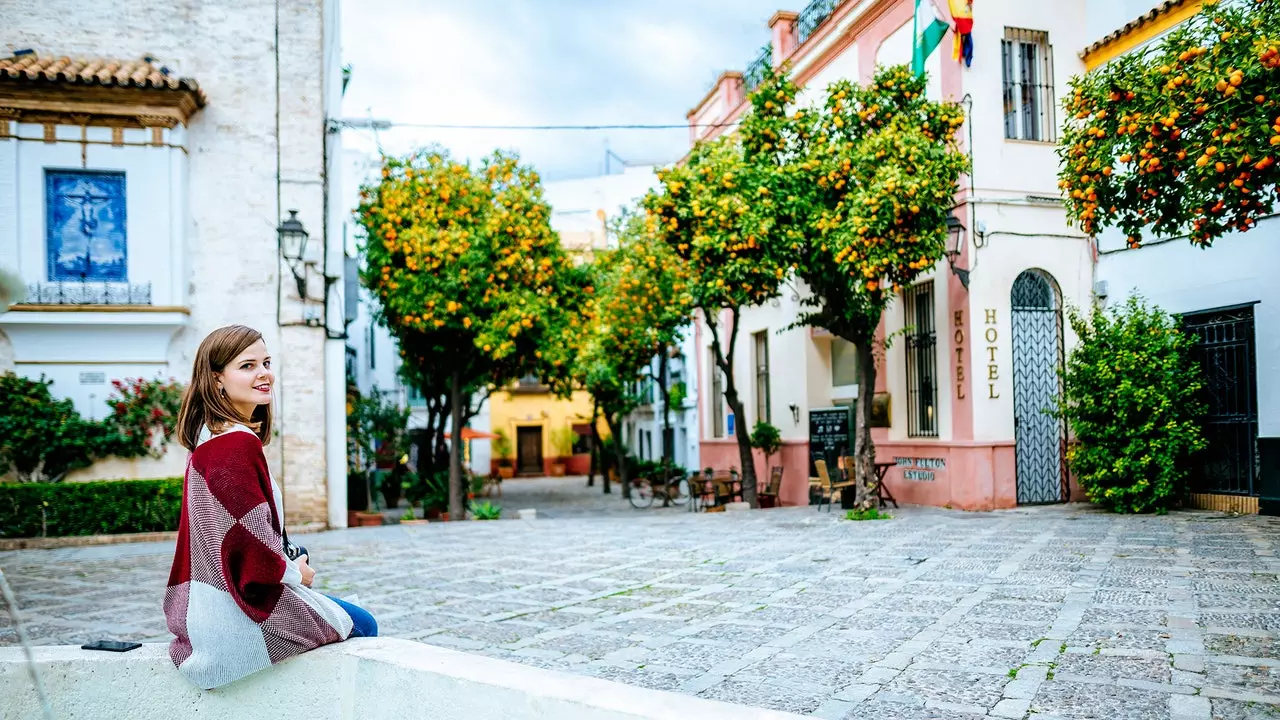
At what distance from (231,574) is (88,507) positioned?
1217 cm

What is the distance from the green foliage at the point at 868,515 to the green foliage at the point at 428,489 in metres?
8.67

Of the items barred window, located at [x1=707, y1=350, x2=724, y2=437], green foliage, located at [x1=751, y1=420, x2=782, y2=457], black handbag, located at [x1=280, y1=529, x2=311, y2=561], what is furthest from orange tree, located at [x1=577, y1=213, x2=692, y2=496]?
black handbag, located at [x1=280, y1=529, x2=311, y2=561]

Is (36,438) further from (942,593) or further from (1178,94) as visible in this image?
(1178,94)

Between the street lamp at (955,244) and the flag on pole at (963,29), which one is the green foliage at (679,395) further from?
the flag on pole at (963,29)

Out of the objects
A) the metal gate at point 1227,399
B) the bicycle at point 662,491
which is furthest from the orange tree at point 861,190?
the bicycle at point 662,491

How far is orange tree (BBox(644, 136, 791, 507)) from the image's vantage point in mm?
12875

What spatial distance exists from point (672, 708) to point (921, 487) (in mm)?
13273

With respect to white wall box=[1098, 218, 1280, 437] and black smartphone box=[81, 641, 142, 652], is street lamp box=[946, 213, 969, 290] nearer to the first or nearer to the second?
white wall box=[1098, 218, 1280, 437]

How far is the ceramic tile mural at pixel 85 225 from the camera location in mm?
13750

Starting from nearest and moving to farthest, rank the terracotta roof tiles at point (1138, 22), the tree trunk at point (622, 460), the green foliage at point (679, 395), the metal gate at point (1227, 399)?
the metal gate at point (1227, 399), the terracotta roof tiles at point (1138, 22), the tree trunk at point (622, 460), the green foliage at point (679, 395)

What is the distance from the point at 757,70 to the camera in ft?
68.9

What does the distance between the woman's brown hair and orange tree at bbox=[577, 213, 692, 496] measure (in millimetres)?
15189

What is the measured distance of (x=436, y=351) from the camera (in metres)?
18.2

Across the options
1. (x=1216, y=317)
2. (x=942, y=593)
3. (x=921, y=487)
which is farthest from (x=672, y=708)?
(x=921, y=487)
